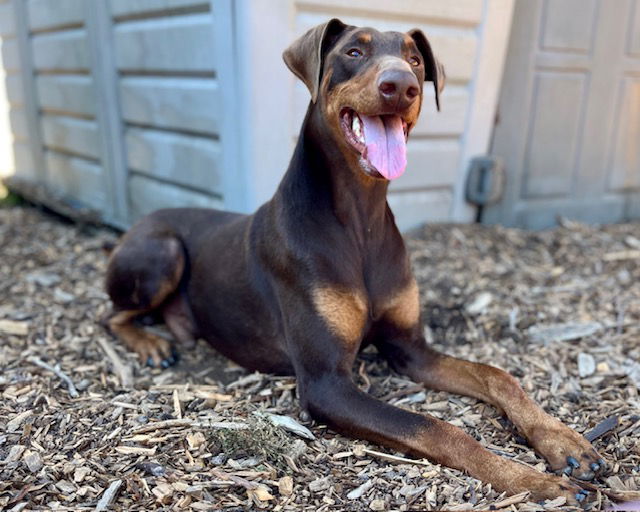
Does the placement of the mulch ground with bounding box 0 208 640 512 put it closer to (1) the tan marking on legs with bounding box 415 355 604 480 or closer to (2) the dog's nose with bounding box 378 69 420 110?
(1) the tan marking on legs with bounding box 415 355 604 480

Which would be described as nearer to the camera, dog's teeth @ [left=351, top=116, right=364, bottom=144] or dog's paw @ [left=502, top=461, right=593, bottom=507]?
dog's paw @ [left=502, top=461, right=593, bottom=507]

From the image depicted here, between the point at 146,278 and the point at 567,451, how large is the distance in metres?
2.48

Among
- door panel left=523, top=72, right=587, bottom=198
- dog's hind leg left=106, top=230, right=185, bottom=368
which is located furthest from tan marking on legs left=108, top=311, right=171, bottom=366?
door panel left=523, top=72, right=587, bottom=198

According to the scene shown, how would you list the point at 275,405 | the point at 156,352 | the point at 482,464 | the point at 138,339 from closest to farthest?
the point at 482,464 < the point at 275,405 < the point at 156,352 < the point at 138,339

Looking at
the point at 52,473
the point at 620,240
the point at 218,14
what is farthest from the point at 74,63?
the point at 620,240

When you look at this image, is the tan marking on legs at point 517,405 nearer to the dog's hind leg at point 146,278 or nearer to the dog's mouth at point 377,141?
the dog's mouth at point 377,141

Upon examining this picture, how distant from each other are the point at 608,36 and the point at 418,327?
14.8 feet

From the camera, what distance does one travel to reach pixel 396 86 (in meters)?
2.40

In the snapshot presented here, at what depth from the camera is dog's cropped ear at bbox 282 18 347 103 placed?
2.69 meters

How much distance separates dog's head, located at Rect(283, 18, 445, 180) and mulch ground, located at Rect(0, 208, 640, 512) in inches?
48.5

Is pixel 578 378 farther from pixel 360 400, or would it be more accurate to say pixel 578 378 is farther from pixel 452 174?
pixel 452 174

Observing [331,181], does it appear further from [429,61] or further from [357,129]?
[429,61]

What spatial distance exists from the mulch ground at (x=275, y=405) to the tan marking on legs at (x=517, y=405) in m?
0.06

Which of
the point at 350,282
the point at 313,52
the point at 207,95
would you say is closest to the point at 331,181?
the point at 350,282
